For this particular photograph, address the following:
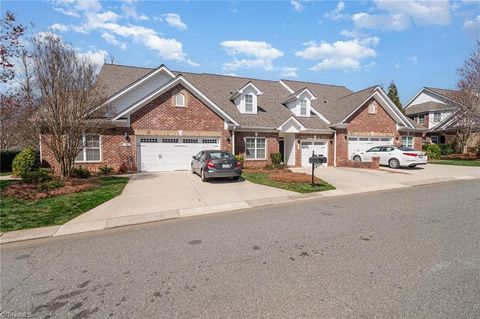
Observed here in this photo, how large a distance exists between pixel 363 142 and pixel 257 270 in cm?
2127

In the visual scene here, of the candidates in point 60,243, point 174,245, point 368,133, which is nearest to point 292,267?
point 174,245

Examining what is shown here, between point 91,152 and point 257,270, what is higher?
point 91,152

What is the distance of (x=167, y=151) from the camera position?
16.3 metres

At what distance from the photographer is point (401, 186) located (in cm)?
1129

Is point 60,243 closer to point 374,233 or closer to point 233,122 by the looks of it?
point 374,233

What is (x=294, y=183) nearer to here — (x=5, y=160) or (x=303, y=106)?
(x=303, y=106)

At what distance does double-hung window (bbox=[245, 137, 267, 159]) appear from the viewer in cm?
1844

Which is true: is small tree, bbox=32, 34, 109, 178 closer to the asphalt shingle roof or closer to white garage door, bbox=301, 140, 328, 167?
the asphalt shingle roof

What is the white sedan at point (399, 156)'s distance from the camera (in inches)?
681

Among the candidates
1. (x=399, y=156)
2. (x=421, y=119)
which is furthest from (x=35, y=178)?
(x=421, y=119)

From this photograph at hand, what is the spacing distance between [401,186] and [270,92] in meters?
15.7

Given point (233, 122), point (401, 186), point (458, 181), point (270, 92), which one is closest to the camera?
point (401, 186)

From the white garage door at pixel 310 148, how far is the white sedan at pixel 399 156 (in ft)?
11.1

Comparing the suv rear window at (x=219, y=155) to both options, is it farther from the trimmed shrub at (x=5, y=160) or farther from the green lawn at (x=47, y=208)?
the trimmed shrub at (x=5, y=160)
